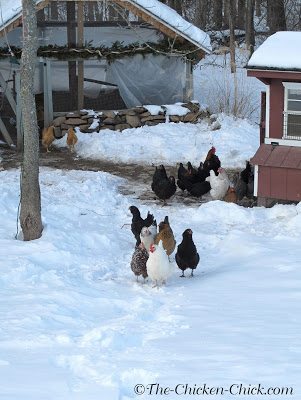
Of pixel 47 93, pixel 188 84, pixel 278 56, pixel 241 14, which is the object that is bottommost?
pixel 47 93

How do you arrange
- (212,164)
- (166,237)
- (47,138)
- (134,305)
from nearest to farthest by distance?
(134,305) < (166,237) < (212,164) < (47,138)

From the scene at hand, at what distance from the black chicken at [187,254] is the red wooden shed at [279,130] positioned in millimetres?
3878

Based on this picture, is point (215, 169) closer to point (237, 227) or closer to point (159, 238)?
point (237, 227)

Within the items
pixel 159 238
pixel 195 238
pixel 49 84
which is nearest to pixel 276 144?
pixel 195 238

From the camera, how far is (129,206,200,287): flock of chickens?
35.2ft

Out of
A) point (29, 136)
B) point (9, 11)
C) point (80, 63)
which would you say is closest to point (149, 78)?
point (80, 63)

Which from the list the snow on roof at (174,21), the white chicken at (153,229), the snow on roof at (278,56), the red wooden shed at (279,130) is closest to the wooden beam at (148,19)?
the snow on roof at (174,21)

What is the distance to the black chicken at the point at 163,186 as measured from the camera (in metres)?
15.4

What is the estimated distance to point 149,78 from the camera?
22578 millimetres

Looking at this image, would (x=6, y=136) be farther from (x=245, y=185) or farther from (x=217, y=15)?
(x=217, y=15)

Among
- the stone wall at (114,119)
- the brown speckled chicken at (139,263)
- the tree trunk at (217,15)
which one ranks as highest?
the tree trunk at (217,15)

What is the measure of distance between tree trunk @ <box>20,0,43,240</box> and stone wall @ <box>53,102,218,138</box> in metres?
8.38

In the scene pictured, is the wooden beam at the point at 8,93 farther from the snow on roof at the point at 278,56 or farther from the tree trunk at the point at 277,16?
the tree trunk at the point at 277,16

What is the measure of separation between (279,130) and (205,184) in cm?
185
